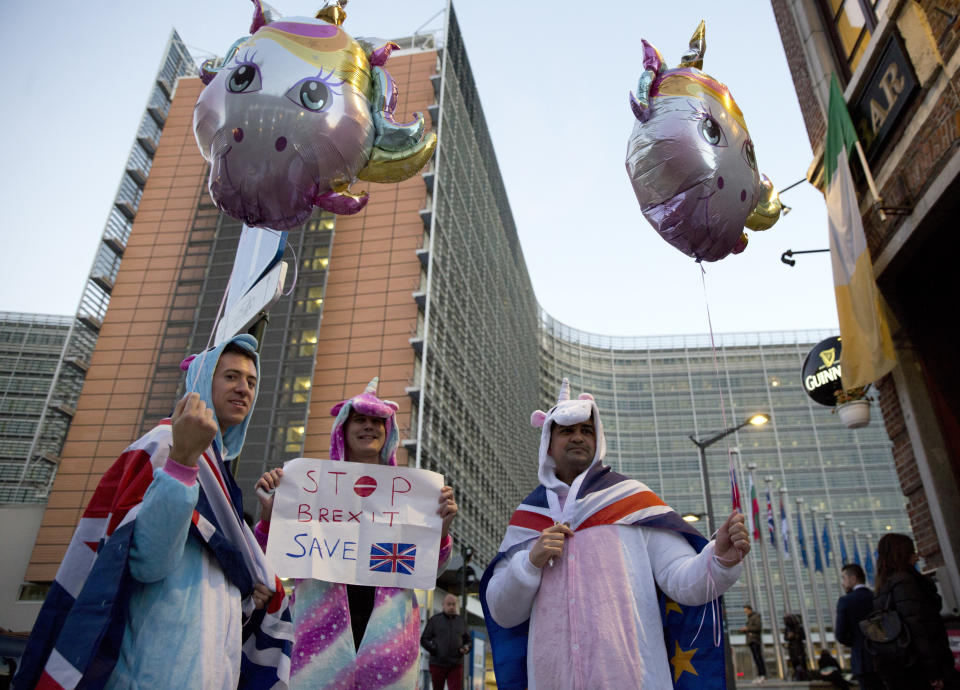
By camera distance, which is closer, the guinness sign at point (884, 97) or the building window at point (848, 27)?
the guinness sign at point (884, 97)

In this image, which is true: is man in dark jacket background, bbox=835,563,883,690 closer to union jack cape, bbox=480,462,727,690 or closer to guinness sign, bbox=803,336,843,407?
guinness sign, bbox=803,336,843,407

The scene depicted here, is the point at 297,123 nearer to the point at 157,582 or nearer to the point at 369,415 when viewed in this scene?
the point at 369,415

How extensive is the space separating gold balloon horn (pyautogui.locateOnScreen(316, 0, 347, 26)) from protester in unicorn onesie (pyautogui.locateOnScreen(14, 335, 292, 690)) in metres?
2.60

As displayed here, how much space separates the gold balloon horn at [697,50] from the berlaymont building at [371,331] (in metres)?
29.0

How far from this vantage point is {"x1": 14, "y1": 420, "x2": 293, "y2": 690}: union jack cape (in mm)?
1923

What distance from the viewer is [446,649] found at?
892 centimetres

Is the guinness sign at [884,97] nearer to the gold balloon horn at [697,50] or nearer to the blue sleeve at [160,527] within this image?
the gold balloon horn at [697,50]

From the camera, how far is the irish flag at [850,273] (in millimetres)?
6832

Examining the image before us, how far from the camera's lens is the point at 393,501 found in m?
3.58

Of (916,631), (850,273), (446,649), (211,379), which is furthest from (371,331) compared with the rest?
(211,379)

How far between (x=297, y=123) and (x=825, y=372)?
25.0 ft

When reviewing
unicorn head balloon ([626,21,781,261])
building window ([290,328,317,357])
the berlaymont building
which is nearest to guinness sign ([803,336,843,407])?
unicorn head balloon ([626,21,781,261])

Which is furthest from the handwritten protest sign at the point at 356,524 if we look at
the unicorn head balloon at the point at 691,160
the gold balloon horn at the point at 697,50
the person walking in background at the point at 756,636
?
the person walking in background at the point at 756,636

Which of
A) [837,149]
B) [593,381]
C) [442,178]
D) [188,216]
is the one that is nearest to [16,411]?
[188,216]
